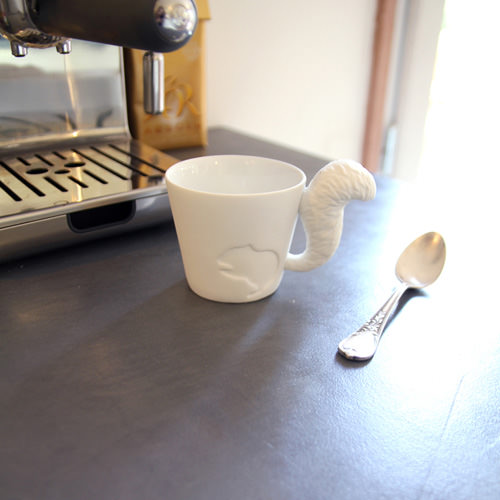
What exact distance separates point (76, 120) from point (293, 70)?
1.78 feet

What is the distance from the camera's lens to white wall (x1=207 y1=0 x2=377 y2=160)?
34.8 inches

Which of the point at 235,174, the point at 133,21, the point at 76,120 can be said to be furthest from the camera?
the point at 76,120

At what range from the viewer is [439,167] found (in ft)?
4.17

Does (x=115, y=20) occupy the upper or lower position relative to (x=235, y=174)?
upper

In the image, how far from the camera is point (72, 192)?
448 mm

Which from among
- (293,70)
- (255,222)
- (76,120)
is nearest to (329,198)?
(255,222)

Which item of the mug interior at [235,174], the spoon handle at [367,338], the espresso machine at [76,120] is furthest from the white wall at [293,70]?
the spoon handle at [367,338]

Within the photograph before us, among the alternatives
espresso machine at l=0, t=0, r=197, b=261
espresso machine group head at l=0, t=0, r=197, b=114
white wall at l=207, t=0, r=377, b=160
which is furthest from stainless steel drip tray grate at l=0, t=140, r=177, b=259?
white wall at l=207, t=0, r=377, b=160

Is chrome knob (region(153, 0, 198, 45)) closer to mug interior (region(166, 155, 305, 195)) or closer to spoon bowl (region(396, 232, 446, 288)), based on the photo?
mug interior (region(166, 155, 305, 195))

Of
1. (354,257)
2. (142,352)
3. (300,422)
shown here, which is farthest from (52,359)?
(354,257)

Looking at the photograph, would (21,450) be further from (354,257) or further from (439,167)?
(439,167)

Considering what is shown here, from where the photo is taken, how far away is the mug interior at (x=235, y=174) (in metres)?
0.41

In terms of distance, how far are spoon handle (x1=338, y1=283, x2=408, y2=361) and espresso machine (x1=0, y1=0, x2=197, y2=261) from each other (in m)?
0.21

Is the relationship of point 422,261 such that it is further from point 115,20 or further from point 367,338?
point 115,20
